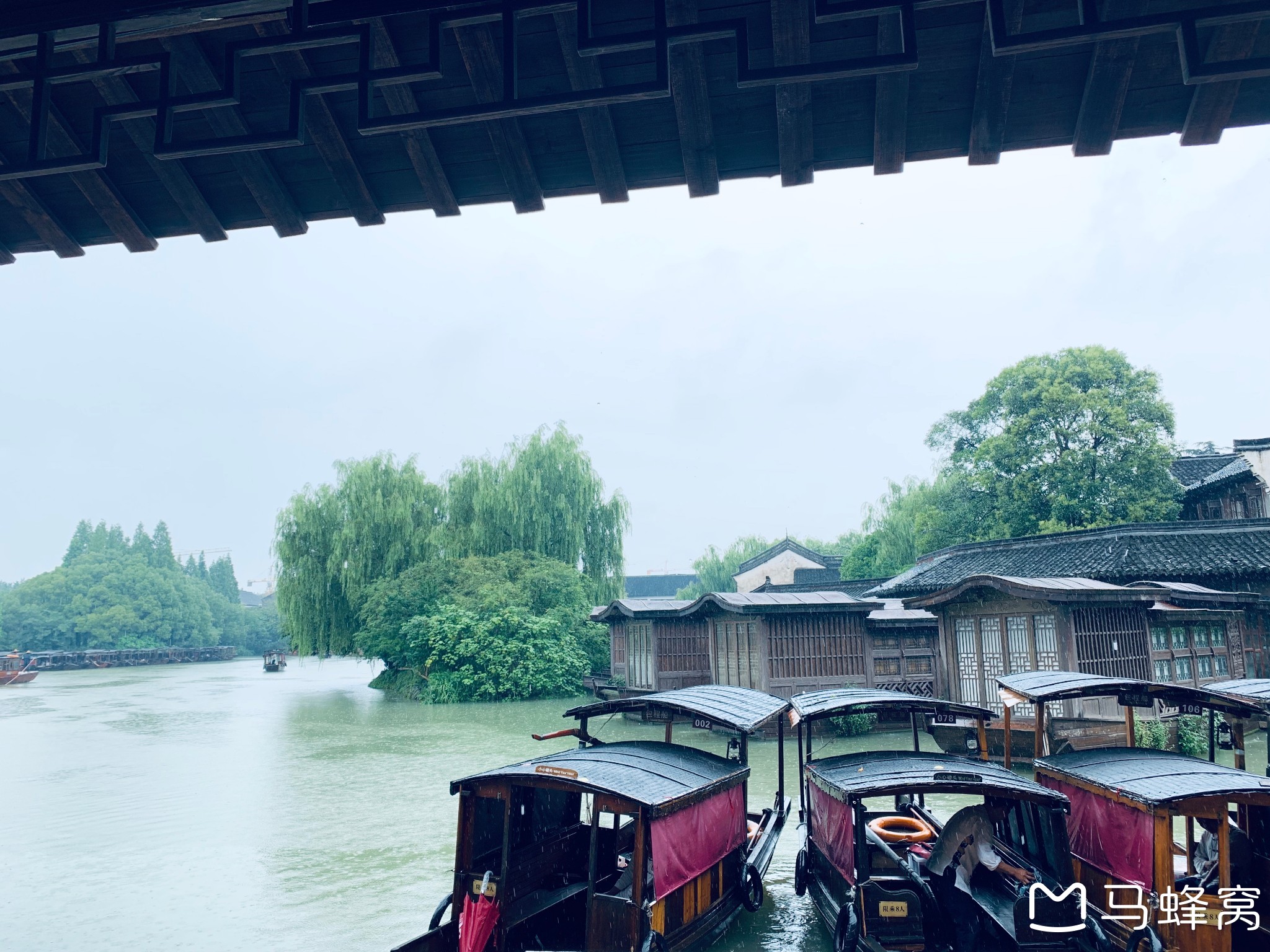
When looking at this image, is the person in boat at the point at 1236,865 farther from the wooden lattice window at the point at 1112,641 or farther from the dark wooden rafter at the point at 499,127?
the wooden lattice window at the point at 1112,641

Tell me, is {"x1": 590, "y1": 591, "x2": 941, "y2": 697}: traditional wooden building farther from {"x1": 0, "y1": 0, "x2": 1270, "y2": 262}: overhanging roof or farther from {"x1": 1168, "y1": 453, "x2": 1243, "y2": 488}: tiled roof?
{"x1": 1168, "y1": 453, "x2": 1243, "y2": 488}: tiled roof

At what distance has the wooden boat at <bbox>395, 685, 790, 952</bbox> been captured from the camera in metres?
6.38

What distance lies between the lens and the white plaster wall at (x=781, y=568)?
5616cm

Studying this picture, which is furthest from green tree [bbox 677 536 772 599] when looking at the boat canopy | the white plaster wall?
the boat canopy

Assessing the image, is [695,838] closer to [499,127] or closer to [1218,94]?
[499,127]

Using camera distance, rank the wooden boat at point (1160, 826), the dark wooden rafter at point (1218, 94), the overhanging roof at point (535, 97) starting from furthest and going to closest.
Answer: the wooden boat at point (1160, 826) → the dark wooden rafter at point (1218, 94) → the overhanging roof at point (535, 97)

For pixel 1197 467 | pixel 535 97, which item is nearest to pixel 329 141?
pixel 535 97

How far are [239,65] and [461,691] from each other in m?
26.5

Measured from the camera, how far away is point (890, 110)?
3861 millimetres

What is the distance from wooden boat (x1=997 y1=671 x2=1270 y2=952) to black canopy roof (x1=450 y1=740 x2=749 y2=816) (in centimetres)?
293

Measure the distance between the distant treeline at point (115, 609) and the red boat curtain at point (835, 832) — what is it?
68.3 m

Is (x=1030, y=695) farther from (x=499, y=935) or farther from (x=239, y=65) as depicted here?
(x=239, y=65)

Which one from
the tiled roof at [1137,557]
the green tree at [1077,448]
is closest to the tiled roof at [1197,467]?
the green tree at [1077,448]

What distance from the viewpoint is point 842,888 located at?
7.28 metres
